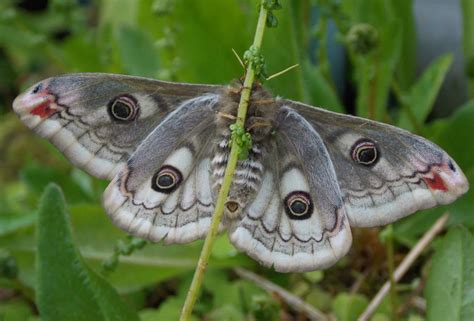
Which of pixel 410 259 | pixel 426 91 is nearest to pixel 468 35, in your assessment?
pixel 426 91

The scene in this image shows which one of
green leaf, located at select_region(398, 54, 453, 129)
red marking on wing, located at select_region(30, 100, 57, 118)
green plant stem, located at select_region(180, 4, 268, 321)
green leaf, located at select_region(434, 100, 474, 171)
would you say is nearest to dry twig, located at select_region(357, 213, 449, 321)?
green leaf, located at select_region(434, 100, 474, 171)

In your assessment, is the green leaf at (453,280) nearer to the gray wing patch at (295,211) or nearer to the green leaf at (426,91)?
the gray wing patch at (295,211)

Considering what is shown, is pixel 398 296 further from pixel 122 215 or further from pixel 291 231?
pixel 122 215

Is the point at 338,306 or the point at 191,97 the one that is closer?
the point at 191,97

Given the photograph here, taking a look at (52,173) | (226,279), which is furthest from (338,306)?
(52,173)

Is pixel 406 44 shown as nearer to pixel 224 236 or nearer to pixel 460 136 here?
pixel 460 136

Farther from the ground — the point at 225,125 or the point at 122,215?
the point at 225,125

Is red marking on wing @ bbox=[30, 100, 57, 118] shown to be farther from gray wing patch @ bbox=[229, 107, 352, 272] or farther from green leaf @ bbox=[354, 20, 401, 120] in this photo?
green leaf @ bbox=[354, 20, 401, 120]
